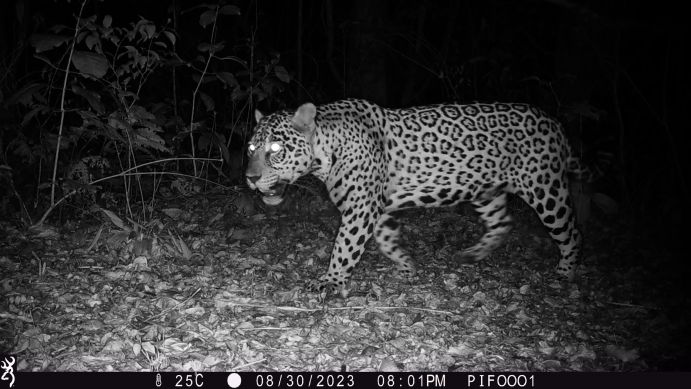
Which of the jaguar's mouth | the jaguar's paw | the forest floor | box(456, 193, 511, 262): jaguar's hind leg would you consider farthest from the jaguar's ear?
box(456, 193, 511, 262): jaguar's hind leg

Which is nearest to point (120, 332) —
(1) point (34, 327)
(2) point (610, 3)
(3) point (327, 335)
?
(1) point (34, 327)

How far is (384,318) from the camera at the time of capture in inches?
201

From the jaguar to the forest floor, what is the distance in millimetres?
400

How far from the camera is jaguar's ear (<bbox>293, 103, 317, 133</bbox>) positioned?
5.37 m

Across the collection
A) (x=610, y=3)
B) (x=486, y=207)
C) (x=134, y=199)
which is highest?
(x=610, y=3)

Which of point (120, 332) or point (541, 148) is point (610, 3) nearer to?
point (541, 148)

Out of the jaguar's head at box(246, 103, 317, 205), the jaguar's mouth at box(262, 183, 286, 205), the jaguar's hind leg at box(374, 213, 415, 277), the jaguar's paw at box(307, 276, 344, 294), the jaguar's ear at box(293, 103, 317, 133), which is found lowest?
the jaguar's paw at box(307, 276, 344, 294)

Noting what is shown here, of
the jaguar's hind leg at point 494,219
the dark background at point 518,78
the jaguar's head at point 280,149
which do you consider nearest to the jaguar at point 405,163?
the jaguar's head at point 280,149

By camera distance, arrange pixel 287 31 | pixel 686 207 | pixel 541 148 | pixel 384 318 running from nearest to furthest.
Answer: pixel 384 318
pixel 541 148
pixel 686 207
pixel 287 31

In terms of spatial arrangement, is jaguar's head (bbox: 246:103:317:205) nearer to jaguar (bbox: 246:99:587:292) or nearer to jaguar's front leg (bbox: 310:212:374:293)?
jaguar (bbox: 246:99:587:292)

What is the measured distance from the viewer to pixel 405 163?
19.2 ft

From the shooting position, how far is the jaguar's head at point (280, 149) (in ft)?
17.9

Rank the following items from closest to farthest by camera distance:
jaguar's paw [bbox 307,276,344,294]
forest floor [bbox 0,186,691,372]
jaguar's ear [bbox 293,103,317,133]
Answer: forest floor [bbox 0,186,691,372], jaguar's ear [bbox 293,103,317,133], jaguar's paw [bbox 307,276,344,294]

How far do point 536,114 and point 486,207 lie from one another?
1.09 meters
